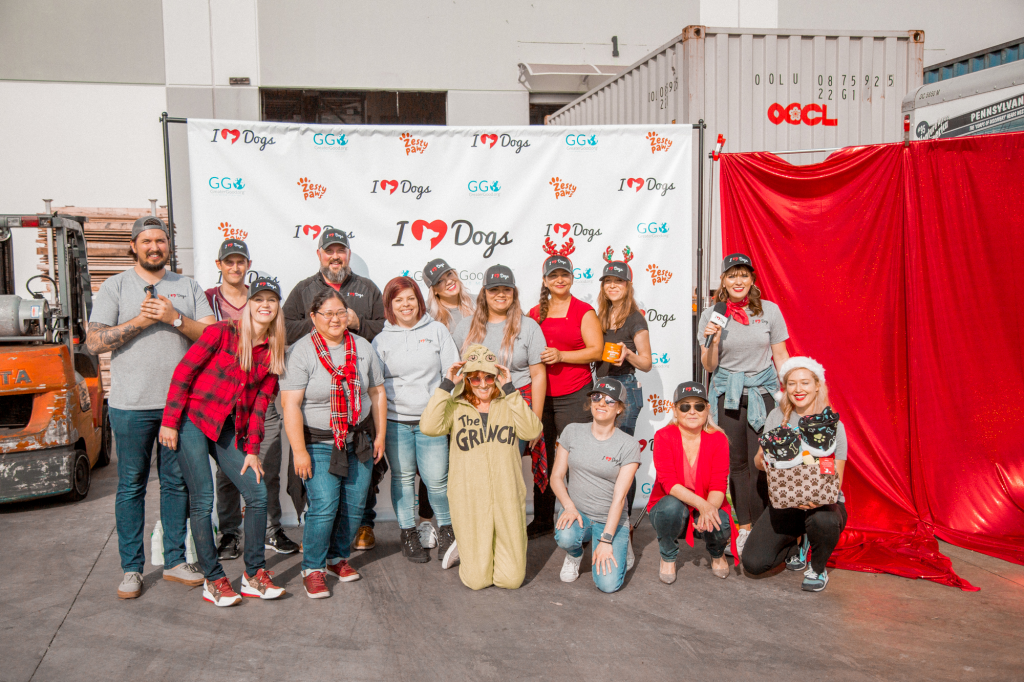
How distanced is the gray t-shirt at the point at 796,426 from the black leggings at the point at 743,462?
0.84ft

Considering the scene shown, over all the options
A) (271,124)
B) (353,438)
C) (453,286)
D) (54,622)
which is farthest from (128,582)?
(271,124)

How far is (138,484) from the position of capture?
4.12 m

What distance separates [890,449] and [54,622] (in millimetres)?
5345

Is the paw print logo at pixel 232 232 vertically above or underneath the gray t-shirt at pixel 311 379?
above

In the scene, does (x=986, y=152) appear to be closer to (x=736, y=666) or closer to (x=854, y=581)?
(x=854, y=581)

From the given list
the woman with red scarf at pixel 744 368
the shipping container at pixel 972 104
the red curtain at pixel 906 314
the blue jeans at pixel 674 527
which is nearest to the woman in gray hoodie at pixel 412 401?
the blue jeans at pixel 674 527

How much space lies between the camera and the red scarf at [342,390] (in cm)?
410

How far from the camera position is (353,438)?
4.24 meters

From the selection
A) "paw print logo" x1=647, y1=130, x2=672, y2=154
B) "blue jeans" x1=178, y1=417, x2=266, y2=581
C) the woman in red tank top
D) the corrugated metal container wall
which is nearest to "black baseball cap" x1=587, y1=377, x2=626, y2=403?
the woman in red tank top

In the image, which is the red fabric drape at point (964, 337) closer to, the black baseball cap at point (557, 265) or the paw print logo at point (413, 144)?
the black baseball cap at point (557, 265)

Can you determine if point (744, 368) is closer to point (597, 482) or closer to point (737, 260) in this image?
point (737, 260)

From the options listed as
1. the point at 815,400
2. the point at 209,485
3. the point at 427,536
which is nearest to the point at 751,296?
the point at 815,400

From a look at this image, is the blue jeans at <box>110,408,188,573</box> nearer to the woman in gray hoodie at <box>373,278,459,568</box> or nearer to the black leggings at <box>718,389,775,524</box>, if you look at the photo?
the woman in gray hoodie at <box>373,278,459,568</box>

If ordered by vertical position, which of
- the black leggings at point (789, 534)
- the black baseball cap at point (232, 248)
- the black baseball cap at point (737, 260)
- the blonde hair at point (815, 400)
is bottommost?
the black leggings at point (789, 534)
